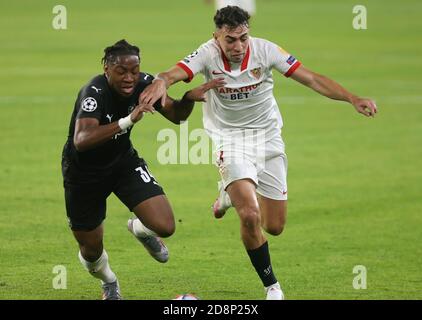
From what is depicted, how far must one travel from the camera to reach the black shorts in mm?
11297

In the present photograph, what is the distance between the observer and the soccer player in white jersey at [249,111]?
37.4ft

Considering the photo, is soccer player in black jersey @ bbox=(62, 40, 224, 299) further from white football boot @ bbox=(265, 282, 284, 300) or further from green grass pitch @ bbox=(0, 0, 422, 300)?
white football boot @ bbox=(265, 282, 284, 300)

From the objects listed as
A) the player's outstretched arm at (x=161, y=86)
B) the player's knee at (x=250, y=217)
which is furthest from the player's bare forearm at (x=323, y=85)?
the player's knee at (x=250, y=217)

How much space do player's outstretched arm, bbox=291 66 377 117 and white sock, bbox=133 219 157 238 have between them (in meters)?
2.42

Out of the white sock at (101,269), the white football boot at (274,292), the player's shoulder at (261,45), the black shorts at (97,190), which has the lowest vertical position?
the white football boot at (274,292)

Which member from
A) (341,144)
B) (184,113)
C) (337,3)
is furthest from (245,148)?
(337,3)

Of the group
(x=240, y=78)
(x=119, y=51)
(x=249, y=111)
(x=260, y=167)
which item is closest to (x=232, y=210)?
(x=260, y=167)

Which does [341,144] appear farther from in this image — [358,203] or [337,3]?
[337,3]

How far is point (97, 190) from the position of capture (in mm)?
11344

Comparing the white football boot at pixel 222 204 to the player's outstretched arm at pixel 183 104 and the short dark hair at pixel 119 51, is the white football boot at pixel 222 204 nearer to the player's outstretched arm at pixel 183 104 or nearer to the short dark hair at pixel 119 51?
the player's outstretched arm at pixel 183 104

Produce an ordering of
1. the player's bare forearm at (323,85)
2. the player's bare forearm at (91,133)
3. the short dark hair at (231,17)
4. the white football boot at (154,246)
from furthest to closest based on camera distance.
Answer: the white football boot at (154,246) → the player's bare forearm at (323,85) → the short dark hair at (231,17) → the player's bare forearm at (91,133)

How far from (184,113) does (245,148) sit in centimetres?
95

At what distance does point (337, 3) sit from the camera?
60.3m

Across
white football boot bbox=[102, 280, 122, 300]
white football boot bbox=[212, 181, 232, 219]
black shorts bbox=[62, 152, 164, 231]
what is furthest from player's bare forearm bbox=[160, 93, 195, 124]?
white football boot bbox=[212, 181, 232, 219]
